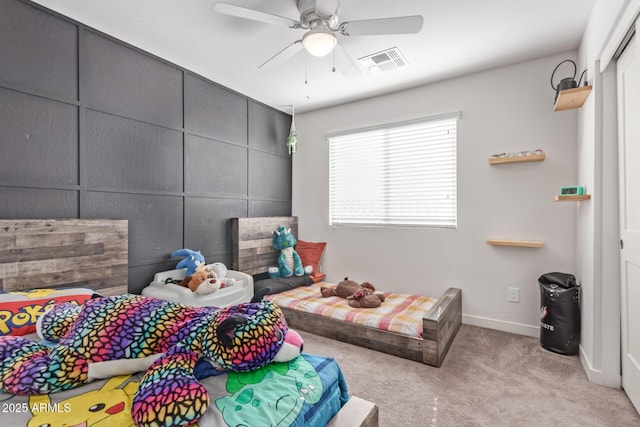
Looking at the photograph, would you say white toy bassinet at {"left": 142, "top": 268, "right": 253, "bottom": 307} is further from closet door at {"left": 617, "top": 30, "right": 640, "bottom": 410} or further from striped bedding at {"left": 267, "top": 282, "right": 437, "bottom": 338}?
closet door at {"left": 617, "top": 30, "right": 640, "bottom": 410}

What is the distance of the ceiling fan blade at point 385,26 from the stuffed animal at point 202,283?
2094 mm

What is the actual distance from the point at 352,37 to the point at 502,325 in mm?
2861

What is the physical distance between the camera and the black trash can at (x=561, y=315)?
89.7 inches

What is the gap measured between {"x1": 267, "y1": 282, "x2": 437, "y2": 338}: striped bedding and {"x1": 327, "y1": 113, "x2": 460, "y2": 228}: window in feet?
2.82

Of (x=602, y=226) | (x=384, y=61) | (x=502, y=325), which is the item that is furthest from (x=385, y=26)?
(x=502, y=325)

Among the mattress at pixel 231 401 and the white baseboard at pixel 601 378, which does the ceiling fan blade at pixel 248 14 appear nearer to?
the mattress at pixel 231 401

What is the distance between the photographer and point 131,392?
3.29ft

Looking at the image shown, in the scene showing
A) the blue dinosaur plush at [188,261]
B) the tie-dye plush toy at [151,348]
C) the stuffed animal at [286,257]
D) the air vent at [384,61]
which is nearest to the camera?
the tie-dye plush toy at [151,348]

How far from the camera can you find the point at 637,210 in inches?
64.6

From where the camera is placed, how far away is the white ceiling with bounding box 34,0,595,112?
2.02 metres

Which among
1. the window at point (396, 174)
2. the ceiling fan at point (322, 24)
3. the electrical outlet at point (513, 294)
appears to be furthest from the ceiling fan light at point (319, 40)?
the electrical outlet at point (513, 294)

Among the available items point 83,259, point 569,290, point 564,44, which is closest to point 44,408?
point 83,259

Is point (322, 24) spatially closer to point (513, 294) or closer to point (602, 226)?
point (602, 226)

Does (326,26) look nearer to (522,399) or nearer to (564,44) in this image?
(564,44)
